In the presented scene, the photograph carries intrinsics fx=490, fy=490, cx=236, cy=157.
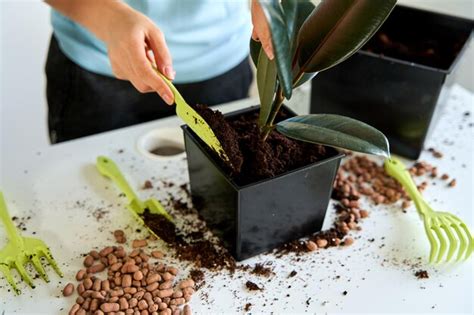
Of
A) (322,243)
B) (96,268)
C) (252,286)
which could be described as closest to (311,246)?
(322,243)

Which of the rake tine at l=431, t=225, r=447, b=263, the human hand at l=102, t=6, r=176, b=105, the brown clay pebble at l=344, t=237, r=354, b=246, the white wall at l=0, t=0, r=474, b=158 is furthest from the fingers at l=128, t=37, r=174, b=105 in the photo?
the white wall at l=0, t=0, r=474, b=158

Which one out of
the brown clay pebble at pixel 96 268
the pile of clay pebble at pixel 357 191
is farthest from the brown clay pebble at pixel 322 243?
the brown clay pebble at pixel 96 268

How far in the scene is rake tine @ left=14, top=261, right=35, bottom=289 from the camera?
0.70 meters

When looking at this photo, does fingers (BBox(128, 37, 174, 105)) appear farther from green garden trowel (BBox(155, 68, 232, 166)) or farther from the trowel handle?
the trowel handle

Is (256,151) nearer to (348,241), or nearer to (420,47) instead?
(348,241)

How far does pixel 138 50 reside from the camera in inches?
27.5

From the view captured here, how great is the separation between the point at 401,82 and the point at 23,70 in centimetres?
142

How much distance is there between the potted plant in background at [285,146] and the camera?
60cm

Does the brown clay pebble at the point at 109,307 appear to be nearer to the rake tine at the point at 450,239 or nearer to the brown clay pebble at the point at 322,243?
the brown clay pebble at the point at 322,243

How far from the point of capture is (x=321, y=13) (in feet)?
2.04

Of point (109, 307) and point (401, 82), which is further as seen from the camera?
point (401, 82)

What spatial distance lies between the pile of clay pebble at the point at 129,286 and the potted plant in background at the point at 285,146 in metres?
0.11

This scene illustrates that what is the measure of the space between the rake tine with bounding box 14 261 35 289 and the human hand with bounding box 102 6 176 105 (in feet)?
1.02

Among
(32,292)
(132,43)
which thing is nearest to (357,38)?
(132,43)
